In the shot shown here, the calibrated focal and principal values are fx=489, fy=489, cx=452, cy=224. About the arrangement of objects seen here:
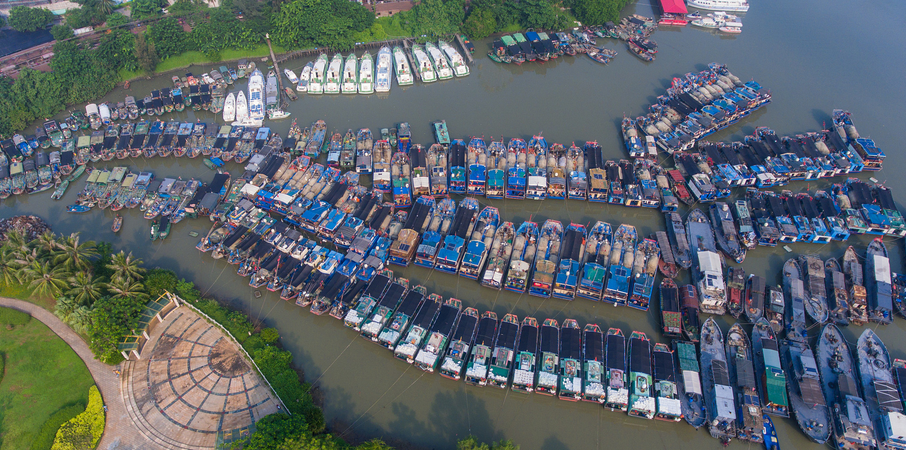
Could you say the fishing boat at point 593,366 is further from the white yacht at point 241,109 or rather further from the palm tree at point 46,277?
the white yacht at point 241,109

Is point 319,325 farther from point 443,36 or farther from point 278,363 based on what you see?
point 443,36

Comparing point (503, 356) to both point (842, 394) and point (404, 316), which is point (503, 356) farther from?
point (842, 394)

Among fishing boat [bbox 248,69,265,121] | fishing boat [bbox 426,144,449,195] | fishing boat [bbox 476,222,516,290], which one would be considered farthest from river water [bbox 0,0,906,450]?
fishing boat [bbox 426,144,449,195]

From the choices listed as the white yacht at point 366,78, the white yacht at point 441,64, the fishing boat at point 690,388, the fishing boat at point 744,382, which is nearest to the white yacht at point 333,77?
the white yacht at point 366,78

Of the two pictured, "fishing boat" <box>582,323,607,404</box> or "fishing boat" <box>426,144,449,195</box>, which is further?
"fishing boat" <box>426,144,449,195</box>

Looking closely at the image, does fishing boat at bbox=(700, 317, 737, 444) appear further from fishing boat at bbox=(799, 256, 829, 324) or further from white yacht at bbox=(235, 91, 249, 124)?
white yacht at bbox=(235, 91, 249, 124)
